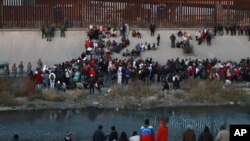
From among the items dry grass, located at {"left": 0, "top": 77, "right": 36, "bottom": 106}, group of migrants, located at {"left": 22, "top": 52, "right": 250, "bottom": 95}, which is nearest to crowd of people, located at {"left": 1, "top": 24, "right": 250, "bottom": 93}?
group of migrants, located at {"left": 22, "top": 52, "right": 250, "bottom": 95}

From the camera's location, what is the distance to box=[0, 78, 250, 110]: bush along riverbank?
1353 inches

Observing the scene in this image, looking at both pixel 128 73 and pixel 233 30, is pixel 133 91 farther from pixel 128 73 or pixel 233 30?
pixel 233 30

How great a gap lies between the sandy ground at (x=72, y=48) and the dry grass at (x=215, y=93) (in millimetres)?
8159

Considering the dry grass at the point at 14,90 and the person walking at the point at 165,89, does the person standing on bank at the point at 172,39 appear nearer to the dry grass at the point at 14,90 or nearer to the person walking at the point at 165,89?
the person walking at the point at 165,89

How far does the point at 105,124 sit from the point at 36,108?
5.44m

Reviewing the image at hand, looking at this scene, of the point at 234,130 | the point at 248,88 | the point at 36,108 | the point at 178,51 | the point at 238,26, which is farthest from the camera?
the point at 238,26

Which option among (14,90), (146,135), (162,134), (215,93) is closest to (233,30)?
(215,93)

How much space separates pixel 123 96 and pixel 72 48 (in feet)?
37.3

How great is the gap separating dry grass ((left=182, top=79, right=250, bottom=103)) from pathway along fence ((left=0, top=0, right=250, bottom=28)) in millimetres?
14118

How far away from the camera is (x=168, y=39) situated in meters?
47.2

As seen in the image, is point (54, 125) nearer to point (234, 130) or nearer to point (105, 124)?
point (105, 124)

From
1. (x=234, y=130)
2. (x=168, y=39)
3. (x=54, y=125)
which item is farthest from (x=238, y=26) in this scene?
(x=234, y=130)

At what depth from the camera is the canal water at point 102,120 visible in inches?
1078

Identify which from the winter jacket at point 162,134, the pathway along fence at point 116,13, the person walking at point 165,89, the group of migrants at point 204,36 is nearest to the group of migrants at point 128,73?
the person walking at point 165,89
